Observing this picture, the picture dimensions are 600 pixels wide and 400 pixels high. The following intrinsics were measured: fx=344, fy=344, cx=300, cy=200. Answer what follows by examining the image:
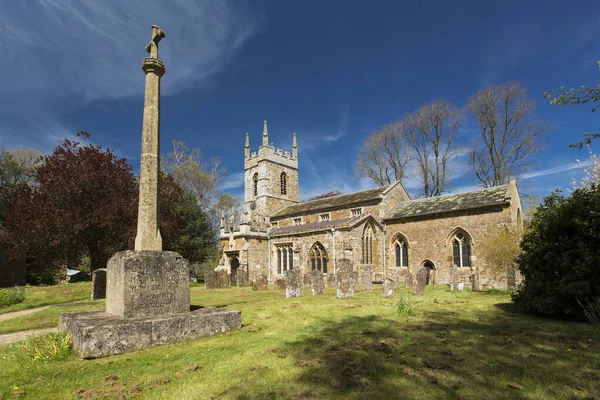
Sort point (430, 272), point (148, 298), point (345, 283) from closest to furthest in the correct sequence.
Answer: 1. point (148, 298)
2. point (345, 283)
3. point (430, 272)

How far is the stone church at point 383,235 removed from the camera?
2100cm

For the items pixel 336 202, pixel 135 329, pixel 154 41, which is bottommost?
pixel 135 329

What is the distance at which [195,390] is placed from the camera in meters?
3.78

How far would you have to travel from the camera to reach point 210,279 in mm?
20484

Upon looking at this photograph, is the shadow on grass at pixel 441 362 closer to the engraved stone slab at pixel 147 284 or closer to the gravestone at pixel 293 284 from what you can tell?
the engraved stone slab at pixel 147 284

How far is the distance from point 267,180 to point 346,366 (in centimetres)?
3373

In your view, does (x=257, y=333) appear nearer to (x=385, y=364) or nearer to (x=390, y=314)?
(x=385, y=364)

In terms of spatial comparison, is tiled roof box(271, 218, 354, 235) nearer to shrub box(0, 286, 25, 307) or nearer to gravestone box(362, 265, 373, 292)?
gravestone box(362, 265, 373, 292)

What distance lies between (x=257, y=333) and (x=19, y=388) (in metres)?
3.55

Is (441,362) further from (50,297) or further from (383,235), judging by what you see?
(383,235)

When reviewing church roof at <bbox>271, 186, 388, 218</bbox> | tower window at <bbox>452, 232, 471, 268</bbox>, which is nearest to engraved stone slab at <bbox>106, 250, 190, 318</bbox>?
tower window at <bbox>452, 232, 471, 268</bbox>

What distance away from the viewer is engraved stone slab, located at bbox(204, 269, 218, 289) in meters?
20.2

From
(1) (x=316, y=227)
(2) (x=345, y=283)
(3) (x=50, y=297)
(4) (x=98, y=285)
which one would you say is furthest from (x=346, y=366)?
(1) (x=316, y=227)

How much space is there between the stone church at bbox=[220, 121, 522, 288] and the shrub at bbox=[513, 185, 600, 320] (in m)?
10.1
